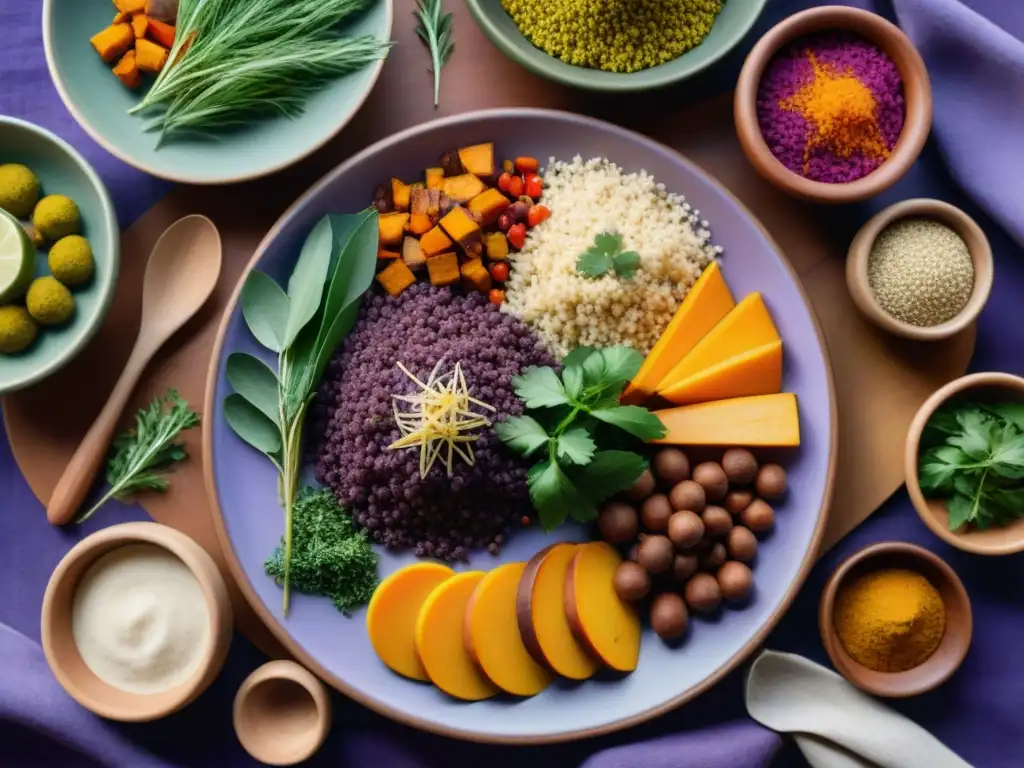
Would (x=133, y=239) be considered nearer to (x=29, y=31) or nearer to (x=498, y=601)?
(x=29, y=31)

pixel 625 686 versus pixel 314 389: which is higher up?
pixel 314 389

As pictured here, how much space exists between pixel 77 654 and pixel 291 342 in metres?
0.70

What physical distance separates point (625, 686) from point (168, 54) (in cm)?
153

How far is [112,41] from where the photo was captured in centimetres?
184

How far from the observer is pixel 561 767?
186cm

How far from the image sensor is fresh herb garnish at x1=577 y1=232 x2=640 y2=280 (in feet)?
5.68

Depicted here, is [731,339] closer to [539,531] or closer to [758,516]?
[758,516]

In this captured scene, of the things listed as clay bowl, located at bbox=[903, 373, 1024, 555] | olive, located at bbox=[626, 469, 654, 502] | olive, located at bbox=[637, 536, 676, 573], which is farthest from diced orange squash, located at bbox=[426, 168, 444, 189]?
clay bowl, located at bbox=[903, 373, 1024, 555]

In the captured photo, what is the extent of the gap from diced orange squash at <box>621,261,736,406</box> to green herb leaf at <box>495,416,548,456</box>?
0.69 ft

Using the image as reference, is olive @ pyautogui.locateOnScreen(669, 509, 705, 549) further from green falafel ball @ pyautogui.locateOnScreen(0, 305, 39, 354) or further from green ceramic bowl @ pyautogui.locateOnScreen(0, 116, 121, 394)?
green falafel ball @ pyautogui.locateOnScreen(0, 305, 39, 354)

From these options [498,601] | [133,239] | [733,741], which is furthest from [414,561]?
[133,239]

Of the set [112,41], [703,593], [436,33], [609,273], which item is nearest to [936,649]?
[703,593]

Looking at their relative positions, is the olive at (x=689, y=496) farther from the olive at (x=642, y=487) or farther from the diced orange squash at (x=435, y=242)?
the diced orange squash at (x=435, y=242)

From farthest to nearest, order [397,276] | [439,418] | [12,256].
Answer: [397,276] < [12,256] < [439,418]
